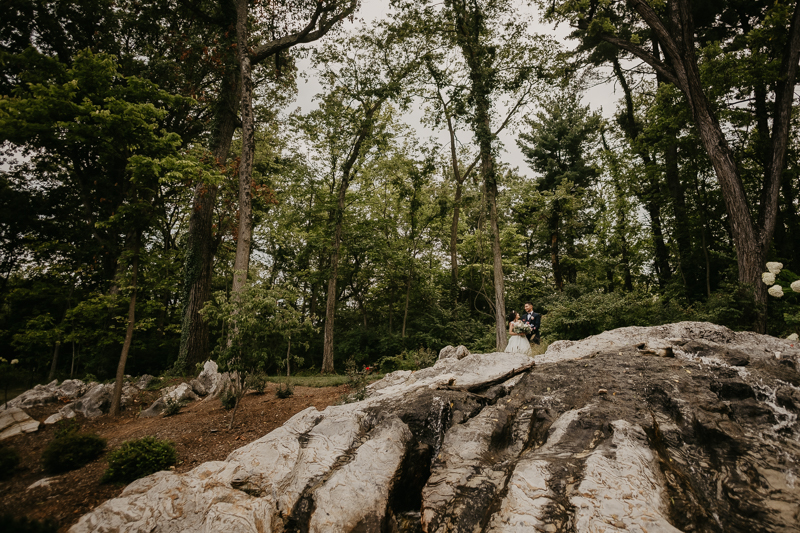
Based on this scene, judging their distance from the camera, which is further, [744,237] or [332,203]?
[332,203]

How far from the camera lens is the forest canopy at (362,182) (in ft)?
27.2

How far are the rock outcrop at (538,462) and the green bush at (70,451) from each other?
7.96ft

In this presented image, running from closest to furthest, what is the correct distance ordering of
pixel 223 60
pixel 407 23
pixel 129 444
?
pixel 129 444 → pixel 223 60 → pixel 407 23

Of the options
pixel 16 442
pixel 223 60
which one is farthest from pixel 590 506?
pixel 223 60

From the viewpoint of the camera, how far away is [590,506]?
2.93 metres

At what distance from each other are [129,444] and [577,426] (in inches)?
239

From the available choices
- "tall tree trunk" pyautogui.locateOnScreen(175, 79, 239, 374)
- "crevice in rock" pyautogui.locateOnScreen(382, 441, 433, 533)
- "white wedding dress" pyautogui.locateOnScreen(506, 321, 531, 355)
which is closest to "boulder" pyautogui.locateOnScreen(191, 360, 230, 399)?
"tall tree trunk" pyautogui.locateOnScreen(175, 79, 239, 374)

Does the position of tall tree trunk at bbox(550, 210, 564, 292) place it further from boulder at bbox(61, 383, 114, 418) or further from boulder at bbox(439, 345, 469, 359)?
boulder at bbox(61, 383, 114, 418)

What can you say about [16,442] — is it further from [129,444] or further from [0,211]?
[0,211]

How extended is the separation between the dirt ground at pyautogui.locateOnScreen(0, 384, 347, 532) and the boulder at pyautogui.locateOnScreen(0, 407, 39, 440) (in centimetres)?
20

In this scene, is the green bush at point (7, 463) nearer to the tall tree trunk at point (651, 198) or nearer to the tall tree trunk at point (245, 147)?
the tall tree trunk at point (245, 147)

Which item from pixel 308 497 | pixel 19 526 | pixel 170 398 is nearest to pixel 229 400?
pixel 170 398

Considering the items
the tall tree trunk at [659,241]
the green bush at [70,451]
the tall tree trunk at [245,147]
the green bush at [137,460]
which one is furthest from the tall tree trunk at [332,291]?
the tall tree trunk at [659,241]

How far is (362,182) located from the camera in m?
22.0
